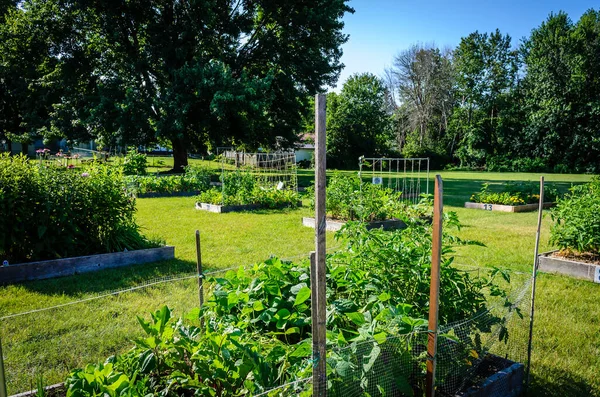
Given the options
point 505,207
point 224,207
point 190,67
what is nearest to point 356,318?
point 224,207

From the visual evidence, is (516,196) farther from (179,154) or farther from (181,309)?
(179,154)

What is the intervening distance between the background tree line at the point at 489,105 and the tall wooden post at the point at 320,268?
1325 inches

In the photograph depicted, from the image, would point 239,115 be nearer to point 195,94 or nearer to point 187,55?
point 195,94

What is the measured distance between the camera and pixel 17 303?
4.36 m

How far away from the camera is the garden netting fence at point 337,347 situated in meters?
1.97

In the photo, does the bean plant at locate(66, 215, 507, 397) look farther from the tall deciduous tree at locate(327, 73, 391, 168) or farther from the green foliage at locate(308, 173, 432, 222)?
the tall deciduous tree at locate(327, 73, 391, 168)

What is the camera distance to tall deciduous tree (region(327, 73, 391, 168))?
35.6 m

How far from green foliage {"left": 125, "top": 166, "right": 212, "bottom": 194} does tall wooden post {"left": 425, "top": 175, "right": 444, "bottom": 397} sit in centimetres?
1315

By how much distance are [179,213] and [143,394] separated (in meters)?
9.38

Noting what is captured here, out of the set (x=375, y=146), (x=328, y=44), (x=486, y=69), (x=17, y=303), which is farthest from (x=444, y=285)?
(x=486, y=69)

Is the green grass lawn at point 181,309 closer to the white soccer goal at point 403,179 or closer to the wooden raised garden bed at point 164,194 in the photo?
the white soccer goal at point 403,179

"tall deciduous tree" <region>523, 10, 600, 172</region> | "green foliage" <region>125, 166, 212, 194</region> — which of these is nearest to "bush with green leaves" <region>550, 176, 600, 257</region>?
"green foliage" <region>125, 166, 212, 194</region>

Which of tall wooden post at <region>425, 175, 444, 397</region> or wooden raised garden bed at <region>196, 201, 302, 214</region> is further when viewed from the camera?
wooden raised garden bed at <region>196, 201, 302, 214</region>

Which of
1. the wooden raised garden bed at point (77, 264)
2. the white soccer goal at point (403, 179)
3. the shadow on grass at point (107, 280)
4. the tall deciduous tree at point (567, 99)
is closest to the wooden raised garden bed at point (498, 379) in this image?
the white soccer goal at point (403, 179)
